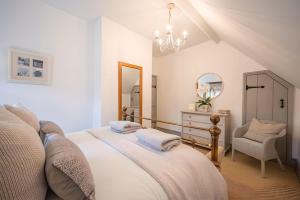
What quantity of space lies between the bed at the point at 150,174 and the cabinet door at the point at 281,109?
2.36 metres

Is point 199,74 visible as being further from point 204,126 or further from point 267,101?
point 267,101

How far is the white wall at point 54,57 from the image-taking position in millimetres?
2016

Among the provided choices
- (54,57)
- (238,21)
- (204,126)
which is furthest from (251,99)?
(54,57)

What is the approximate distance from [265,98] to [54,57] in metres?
4.07

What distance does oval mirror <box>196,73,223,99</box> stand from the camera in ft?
11.4

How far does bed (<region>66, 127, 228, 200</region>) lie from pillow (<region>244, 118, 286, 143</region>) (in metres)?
1.79

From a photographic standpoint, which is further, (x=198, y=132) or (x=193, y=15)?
(x=198, y=132)

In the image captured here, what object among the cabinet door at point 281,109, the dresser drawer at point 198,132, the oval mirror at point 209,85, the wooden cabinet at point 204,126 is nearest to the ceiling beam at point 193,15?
the oval mirror at point 209,85

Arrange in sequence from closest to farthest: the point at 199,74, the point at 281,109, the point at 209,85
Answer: the point at 281,109, the point at 209,85, the point at 199,74

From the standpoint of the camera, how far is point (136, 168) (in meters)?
0.93

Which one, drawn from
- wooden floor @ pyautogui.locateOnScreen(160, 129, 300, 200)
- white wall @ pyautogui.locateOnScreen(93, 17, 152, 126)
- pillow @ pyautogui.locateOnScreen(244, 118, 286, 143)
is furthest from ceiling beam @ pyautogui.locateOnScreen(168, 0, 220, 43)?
wooden floor @ pyautogui.locateOnScreen(160, 129, 300, 200)

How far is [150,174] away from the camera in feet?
2.82

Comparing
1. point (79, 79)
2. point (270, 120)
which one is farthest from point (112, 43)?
point (270, 120)

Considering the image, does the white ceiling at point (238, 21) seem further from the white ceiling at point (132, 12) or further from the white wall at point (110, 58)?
the white wall at point (110, 58)
